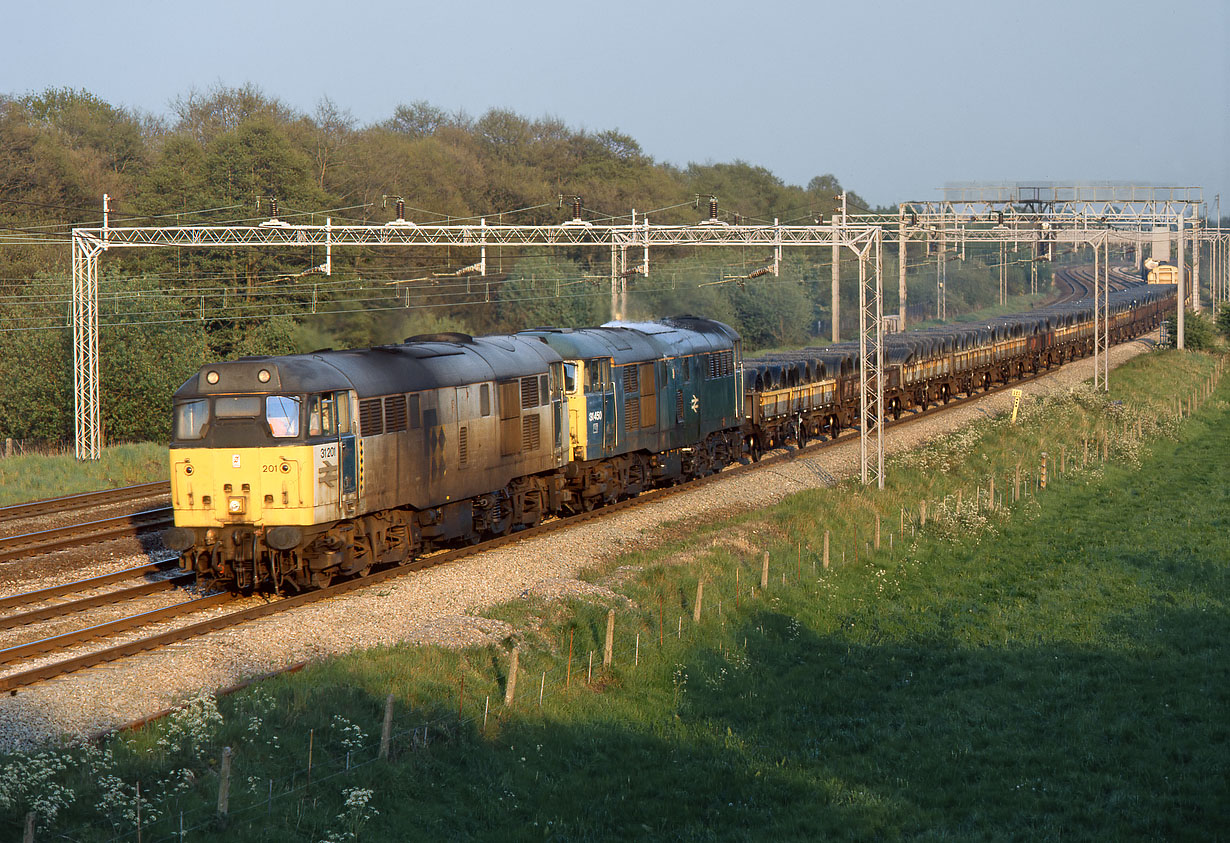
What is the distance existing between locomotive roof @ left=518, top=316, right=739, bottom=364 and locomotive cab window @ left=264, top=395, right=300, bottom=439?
Result: 365 inches

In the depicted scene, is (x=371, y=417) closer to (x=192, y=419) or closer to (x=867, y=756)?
(x=192, y=419)

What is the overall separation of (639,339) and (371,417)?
37.5 feet

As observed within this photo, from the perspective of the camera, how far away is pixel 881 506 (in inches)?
1240

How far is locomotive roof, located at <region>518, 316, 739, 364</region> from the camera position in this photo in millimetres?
28219

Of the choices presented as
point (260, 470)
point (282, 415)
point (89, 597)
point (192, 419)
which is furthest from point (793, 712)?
point (89, 597)

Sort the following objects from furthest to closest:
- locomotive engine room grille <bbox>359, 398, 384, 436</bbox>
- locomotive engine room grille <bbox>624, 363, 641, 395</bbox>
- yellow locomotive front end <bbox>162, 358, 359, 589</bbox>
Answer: locomotive engine room grille <bbox>624, 363, 641, 395</bbox>
locomotive engine room grille <bbox>359, 398, 384, 436</bbox>
yellow locomotive front end <bbox>162, 358, 359, 589</bbox>

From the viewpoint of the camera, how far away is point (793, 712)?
1839 centimetres

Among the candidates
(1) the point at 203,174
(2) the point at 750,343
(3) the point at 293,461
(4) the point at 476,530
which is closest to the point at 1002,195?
(2) the point at 750,343

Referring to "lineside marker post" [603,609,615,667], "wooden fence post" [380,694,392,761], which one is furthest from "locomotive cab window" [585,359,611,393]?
"wooden fence post" [380,694,392,761]

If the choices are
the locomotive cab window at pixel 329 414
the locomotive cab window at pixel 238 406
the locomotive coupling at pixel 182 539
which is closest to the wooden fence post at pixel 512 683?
the locomotive cab window at pixel 329 414

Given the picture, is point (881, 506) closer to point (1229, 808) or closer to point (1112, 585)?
point (1112, 585)

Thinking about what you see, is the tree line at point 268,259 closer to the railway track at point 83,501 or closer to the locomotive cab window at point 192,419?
the railway track at point 83,501

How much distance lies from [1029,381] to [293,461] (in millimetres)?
50945

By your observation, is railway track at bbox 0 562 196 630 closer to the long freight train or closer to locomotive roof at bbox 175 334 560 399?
the long freight train
